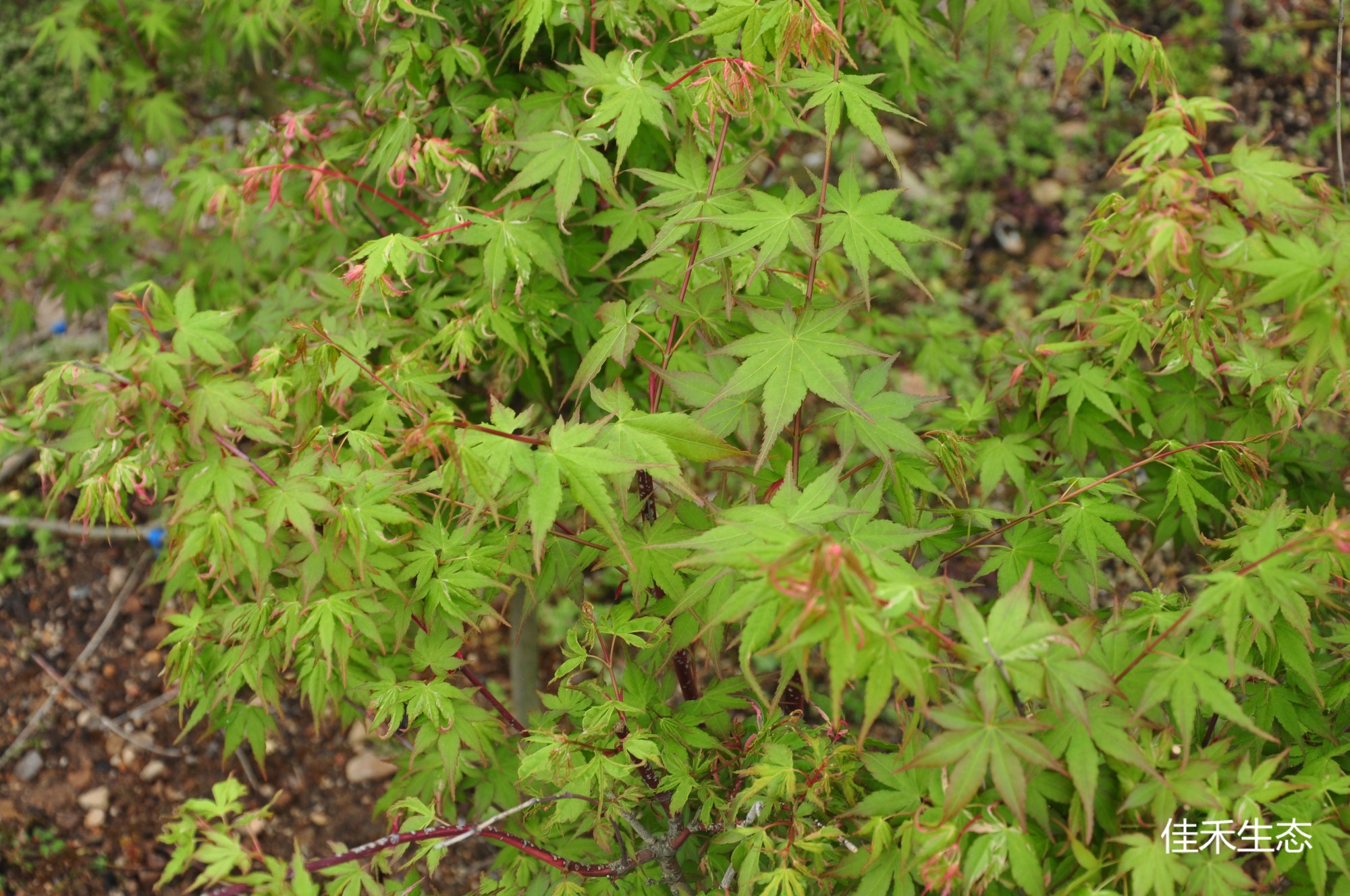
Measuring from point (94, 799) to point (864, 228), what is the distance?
10.7ft

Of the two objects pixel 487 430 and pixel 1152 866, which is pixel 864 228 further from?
pixel 1152 866

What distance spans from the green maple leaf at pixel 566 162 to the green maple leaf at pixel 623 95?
64 millimetres

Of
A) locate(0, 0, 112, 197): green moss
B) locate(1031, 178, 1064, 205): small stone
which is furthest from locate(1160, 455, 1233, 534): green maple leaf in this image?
locate(0, 0, 112, 197): green moss

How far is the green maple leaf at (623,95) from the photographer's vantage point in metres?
1.83

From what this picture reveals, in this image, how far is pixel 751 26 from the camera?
1707 millimetres

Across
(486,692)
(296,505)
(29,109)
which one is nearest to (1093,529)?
(486,692)

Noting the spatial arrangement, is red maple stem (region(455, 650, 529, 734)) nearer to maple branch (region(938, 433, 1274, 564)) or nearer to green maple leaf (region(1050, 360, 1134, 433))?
maple branch (region(938, 433, 1274, 564))

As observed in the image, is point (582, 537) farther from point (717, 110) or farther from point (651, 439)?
point (717, 110)

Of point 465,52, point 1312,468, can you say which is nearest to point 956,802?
point 1312,468

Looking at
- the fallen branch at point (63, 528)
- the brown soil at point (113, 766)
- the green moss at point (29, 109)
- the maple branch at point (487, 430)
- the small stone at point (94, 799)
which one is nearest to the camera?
the maple branch at point (487, 430)

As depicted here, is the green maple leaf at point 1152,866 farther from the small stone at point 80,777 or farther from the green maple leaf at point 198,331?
the small stone at point 80,777

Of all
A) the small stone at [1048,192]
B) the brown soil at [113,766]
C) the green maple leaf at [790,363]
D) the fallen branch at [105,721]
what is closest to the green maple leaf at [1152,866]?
the green maple leaf at [790,363]

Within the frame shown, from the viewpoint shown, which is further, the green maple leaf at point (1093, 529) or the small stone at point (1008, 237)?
the small stone at point (1008, 237)

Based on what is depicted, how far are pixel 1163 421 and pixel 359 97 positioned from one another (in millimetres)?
2057
